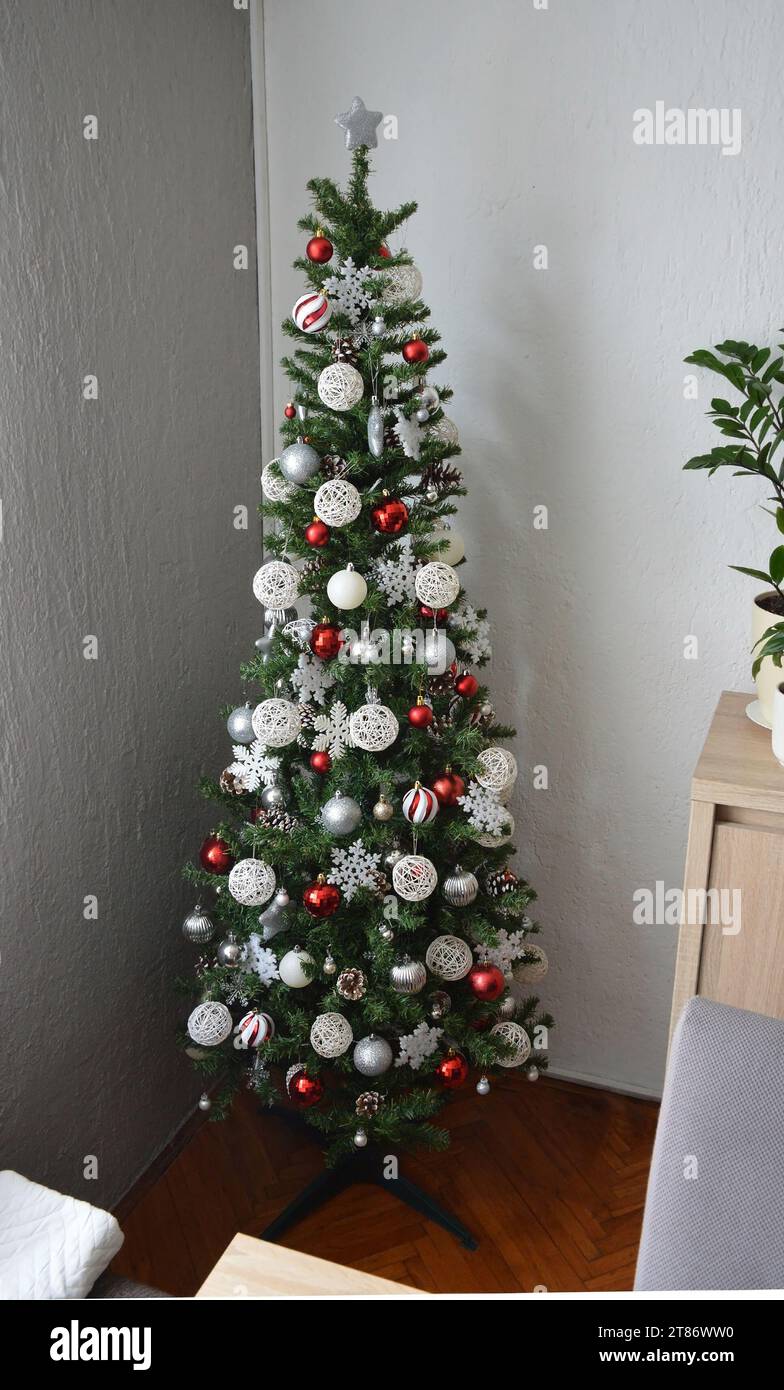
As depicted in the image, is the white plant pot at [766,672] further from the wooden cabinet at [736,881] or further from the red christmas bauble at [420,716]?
the red christmas bauble at [420,716]

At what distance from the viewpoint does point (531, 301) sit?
2098 millimetres

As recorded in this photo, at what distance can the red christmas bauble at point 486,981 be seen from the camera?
1.86 metres

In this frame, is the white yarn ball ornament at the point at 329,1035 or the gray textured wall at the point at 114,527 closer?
the gray textured wall at the point at 114,527

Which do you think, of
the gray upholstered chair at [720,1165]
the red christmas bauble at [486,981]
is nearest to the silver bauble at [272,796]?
the red christmas bauble at [486,981]

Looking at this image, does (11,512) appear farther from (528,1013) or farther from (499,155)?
(528,1013)

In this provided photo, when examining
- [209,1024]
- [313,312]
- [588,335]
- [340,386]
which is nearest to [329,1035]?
[209,1024]

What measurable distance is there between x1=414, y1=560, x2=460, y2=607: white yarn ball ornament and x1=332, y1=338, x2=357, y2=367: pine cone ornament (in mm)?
362

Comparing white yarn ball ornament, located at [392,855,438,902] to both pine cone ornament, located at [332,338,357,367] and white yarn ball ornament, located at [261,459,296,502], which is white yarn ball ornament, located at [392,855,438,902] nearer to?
white yarn ball ornament, located at [261,459,296,502]

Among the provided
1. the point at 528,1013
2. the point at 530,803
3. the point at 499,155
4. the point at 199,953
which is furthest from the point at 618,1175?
the point at 499,155

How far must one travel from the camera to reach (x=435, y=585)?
173 cm

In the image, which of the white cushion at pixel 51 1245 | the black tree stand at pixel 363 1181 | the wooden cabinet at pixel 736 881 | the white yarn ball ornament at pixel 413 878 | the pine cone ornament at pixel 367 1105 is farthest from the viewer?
the black tree stand at pixel 363 1181

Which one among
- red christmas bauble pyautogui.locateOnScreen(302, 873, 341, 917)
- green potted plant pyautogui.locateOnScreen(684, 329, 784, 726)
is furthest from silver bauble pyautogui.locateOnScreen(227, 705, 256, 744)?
green potted plant pyautogui.locateOnScreen(684, 329, 784, 726)

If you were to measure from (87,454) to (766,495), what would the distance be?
4.06 ft

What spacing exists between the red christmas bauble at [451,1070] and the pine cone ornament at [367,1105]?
119mm
